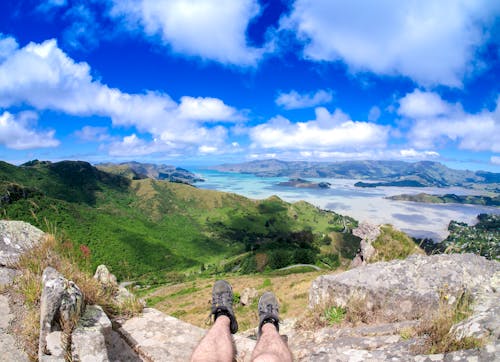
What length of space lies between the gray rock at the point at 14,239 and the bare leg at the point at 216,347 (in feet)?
14.7

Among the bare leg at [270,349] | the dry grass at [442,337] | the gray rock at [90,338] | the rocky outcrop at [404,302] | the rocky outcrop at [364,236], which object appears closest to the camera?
the dry grass at [442,337]

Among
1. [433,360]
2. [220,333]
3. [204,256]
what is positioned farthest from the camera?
[204,256]

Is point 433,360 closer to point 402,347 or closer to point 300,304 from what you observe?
point 402,347

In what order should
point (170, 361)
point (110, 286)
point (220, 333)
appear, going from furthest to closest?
point (110, 286) < point (220, 333) < point (170, 361)

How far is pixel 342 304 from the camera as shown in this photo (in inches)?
255

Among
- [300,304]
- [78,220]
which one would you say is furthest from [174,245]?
[300,304]

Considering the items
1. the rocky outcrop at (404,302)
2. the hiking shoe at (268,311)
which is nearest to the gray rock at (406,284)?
the rocky outcrop at (404,302)

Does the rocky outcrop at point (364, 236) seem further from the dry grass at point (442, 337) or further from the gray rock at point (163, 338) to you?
the gray rock at point (163, 338)

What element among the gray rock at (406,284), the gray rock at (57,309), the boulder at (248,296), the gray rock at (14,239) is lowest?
Answer: the boulder at (248,296)

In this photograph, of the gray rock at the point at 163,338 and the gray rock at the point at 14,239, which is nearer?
the gray rock at the point at 163,338

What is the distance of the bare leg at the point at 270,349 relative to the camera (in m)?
4.19

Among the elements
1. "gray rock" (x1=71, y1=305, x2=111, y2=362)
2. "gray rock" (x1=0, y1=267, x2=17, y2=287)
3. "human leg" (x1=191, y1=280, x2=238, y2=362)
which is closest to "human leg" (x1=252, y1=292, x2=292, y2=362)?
"human leg" (x1=191, y1=280, x2=238, y2=362)

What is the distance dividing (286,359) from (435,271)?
441 cm

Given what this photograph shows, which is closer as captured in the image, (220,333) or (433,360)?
(433,360)
